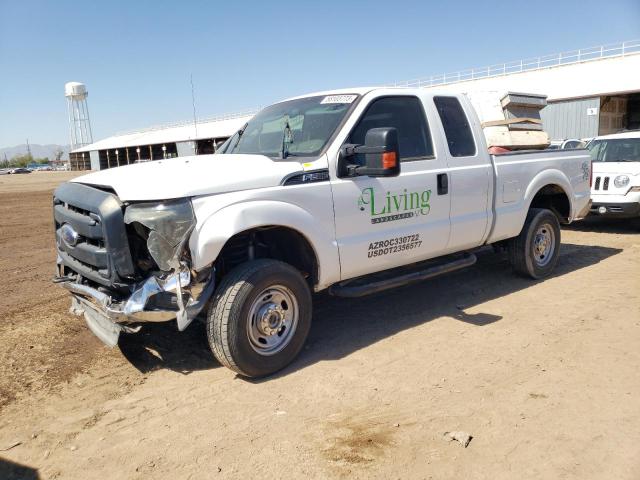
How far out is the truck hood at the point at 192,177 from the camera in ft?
A: 11.5

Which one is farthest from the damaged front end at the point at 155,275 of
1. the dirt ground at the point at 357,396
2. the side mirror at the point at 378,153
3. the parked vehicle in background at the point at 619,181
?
the parked vehicle in background at the point at 619,181

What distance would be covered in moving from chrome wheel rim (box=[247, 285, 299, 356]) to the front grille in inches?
36.6

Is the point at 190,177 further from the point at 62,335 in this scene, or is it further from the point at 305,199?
the point at 62,335

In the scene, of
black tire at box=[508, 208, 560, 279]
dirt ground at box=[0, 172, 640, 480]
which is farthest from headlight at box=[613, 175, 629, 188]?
dirt ground at box=[0, 172, 640, 480]

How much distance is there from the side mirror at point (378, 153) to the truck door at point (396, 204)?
127 millimetres

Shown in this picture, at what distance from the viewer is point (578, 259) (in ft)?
24.4

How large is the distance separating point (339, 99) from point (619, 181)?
6.98 m

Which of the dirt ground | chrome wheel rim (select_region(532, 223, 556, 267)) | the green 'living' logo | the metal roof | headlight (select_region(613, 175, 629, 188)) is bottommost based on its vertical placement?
the dirt ground

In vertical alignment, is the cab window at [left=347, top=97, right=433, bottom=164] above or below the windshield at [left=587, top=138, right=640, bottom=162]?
above

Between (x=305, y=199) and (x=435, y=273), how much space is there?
176 cm

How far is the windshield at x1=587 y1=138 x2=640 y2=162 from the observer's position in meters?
9.92

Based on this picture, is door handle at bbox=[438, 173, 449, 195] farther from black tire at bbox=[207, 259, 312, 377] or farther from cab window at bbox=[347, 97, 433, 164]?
black tire at bbox=[207, 259, 312, 377]

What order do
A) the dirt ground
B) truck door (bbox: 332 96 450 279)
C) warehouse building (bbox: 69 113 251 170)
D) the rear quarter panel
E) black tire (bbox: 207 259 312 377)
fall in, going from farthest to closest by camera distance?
warehouse building (bbox: 69 113 251 170), the rear quarter panel, truck door (bbox: 332 96 450 279), black tire (bbox: 207 259 312 377), the dirt ground

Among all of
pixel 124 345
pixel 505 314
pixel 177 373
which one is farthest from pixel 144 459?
pixel 505 314
